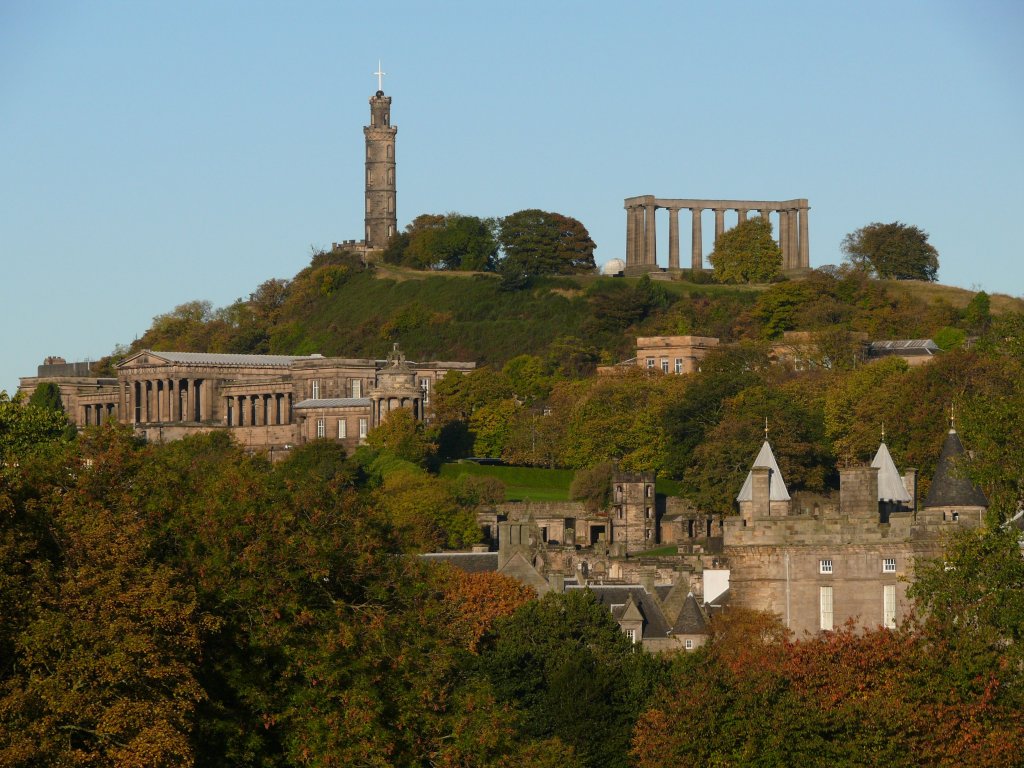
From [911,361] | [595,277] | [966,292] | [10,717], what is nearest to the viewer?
[10,717]

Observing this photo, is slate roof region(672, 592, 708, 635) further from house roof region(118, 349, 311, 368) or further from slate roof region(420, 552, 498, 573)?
house roof region(118, 349, 311, 368)

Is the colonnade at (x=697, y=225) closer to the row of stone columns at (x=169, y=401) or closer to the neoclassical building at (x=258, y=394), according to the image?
the neoclassical building at (x=258, y=394)

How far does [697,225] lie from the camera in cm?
19475

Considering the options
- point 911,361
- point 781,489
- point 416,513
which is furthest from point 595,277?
point 781,489

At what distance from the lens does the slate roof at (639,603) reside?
8050 centimetres

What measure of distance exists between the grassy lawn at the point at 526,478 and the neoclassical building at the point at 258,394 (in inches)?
539

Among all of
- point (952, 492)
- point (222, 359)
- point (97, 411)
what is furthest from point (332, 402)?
point (952, 492)

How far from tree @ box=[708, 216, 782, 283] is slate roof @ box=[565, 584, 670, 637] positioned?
104569 millimetres

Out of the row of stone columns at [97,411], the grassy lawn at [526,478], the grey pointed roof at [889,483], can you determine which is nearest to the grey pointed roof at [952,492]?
the grey pointed roof at [889,483]

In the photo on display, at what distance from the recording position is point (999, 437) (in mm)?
58375

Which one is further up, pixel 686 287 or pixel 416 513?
→ pixel 686 287

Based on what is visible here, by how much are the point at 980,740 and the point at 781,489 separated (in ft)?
112

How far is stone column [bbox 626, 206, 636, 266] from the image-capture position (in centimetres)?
19368

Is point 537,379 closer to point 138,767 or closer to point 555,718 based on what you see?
point 555,718
